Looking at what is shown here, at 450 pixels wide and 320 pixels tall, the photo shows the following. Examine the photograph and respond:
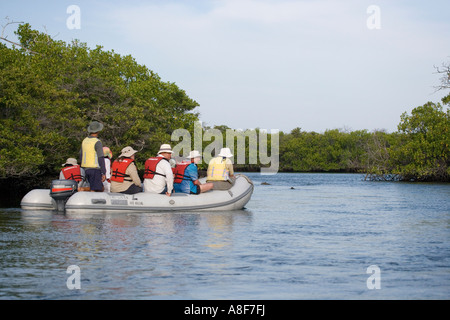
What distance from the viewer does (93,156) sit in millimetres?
13586

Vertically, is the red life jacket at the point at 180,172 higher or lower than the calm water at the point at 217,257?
higher

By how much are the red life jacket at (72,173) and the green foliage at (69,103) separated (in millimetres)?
8445

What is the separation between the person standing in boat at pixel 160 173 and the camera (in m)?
13.9

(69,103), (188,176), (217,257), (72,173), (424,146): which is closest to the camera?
(217,257)

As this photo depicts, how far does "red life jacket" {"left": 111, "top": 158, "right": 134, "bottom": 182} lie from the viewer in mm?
13508

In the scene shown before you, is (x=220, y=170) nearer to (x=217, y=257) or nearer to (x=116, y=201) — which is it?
(x=116, y=201)

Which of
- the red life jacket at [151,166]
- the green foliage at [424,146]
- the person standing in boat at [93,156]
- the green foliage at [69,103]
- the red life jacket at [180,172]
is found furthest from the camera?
the green foliage at [424,146]

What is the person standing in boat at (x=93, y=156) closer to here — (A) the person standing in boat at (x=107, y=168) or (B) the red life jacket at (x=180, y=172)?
(A) the person standing in boat at (x=107, y=168)

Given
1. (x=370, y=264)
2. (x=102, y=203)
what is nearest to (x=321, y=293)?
(x=370, y=264)

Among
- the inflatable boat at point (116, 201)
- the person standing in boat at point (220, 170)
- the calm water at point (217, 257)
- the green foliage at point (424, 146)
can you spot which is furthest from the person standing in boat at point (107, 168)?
the green foliage at point (424, 146)

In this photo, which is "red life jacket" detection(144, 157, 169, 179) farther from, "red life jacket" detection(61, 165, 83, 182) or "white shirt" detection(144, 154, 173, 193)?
"red life jacket" detection(61, 165, 83, 182)

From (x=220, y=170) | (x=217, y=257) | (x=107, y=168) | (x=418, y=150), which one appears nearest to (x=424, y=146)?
(x=418, y=150)

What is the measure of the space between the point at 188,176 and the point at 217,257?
6.19 metres
